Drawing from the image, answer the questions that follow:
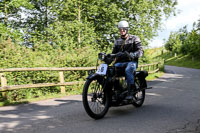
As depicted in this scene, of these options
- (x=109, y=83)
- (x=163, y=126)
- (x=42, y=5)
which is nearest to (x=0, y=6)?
(x=42, y=5)

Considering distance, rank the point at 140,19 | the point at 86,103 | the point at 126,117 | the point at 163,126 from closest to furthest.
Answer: the point at 163,126
the point at 86,103
the point at 126,117
the point at 140,19

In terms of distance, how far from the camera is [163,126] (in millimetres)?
4070

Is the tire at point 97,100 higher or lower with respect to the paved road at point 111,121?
higher

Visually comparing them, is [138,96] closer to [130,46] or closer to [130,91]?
[130,91]

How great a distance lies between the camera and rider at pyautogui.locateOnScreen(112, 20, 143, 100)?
5.20 meters

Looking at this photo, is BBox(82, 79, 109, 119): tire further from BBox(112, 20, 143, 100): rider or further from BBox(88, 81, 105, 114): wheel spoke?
BBox(112, 20, 143, 100): rider

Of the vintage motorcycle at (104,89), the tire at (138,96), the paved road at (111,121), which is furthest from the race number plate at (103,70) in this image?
the tire at (138,96)

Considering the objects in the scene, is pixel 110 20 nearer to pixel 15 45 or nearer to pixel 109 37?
pixel 109 37

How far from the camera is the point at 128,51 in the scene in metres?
5.53

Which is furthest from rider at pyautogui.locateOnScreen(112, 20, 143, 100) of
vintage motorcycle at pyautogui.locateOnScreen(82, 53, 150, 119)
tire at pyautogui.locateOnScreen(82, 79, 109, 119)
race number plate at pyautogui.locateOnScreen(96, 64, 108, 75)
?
tire at pyautogui.locateOnScreen(82, 79, 109, 119)

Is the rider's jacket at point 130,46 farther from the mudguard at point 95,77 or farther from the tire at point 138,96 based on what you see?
the mudguard at point 95,77

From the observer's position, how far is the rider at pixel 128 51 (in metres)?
5.20

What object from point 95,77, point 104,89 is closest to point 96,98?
point 104,89

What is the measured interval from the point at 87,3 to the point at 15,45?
1491cm
